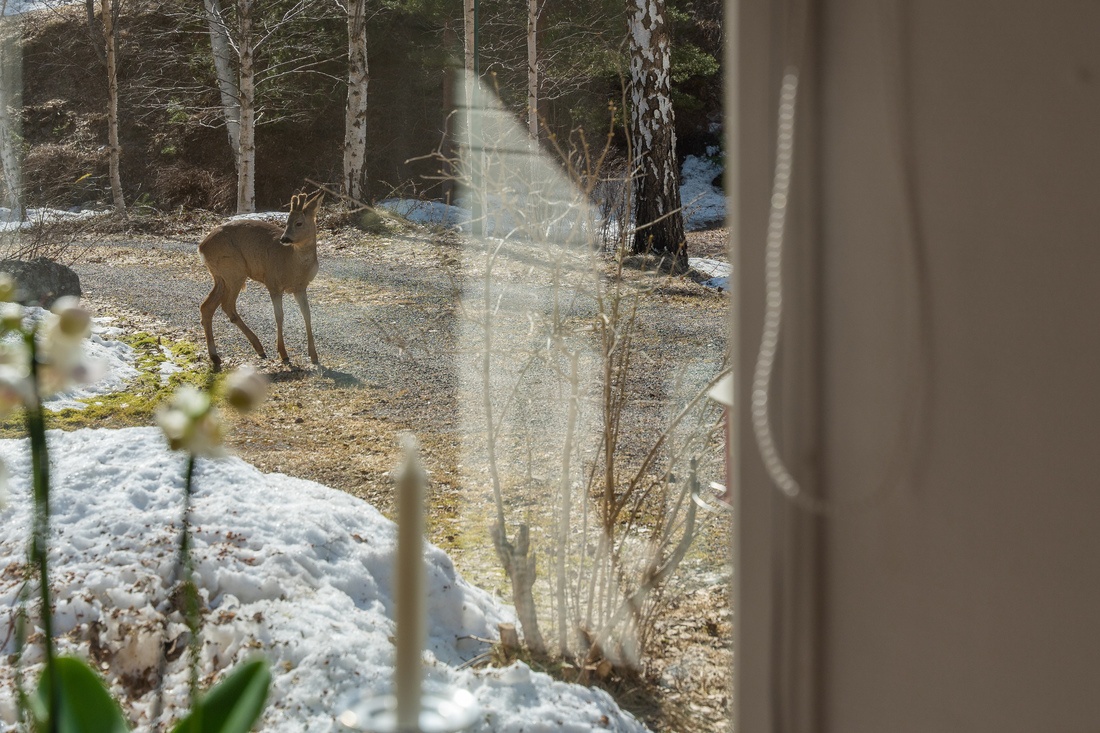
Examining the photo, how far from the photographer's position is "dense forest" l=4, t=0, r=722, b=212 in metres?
3.31

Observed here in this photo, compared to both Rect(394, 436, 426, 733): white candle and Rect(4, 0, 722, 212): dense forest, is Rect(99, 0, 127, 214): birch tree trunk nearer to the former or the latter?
Rect(4, 0, 722, 212): dense forest

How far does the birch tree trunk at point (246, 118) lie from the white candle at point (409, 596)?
3374 mm

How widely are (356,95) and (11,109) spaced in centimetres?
130

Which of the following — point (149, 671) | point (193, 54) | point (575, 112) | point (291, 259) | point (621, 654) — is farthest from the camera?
point (575, 112)

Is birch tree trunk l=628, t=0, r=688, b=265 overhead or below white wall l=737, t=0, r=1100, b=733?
overhead

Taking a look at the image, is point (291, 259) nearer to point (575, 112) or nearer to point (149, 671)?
point (149, 671)

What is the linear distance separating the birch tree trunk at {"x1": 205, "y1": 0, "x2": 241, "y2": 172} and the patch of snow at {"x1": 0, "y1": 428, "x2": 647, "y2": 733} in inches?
92.6

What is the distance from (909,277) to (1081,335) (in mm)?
55

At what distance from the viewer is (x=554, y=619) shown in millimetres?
1261

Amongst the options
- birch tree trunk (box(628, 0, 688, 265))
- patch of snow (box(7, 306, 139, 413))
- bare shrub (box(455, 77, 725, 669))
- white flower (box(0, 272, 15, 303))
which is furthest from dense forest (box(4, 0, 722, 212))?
white flower (box(0, 272, 15, 303))

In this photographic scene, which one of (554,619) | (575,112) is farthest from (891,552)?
(575,112)

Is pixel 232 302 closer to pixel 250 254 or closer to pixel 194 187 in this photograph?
pixel 250 254

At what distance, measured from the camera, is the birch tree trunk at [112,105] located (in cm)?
312

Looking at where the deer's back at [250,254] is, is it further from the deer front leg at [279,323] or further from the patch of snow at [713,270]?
the patch of snow at [713,270]
